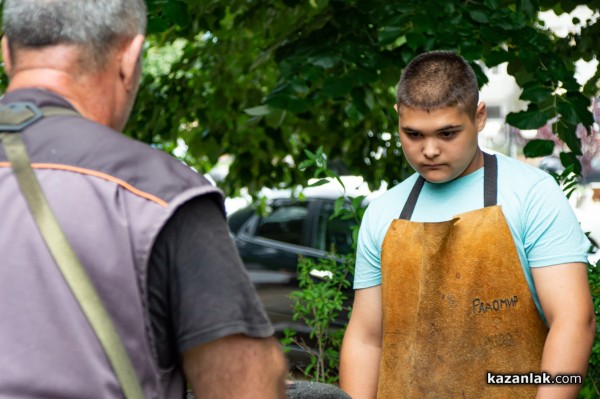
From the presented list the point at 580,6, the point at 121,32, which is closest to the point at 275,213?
the point at 580,6

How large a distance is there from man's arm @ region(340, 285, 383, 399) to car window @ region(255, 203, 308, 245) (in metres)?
6.15

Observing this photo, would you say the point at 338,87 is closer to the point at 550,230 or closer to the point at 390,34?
the point at 390,34

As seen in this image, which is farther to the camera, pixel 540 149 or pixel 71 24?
pixel 540 149

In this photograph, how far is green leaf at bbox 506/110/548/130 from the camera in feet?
13.8

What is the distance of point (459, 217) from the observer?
2754 millimetres

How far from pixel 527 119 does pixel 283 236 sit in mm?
5226

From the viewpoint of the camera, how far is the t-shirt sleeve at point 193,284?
1396 millimetres

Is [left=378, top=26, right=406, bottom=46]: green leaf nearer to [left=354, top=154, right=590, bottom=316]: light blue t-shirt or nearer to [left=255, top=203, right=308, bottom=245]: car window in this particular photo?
[left=354, top=154, right=590, bottom=316]: light blue t-shirt

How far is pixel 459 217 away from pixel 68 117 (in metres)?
1.55

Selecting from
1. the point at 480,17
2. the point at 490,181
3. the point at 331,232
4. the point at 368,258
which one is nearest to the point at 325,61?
the point at 480,17

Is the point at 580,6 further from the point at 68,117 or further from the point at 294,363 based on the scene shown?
the point at 68,117

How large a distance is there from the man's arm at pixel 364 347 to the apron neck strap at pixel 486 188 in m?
0.26

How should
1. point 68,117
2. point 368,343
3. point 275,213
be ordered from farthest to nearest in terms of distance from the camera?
point 275,213 → point 368,343 → point 68,117

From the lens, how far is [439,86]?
2.81 metres
